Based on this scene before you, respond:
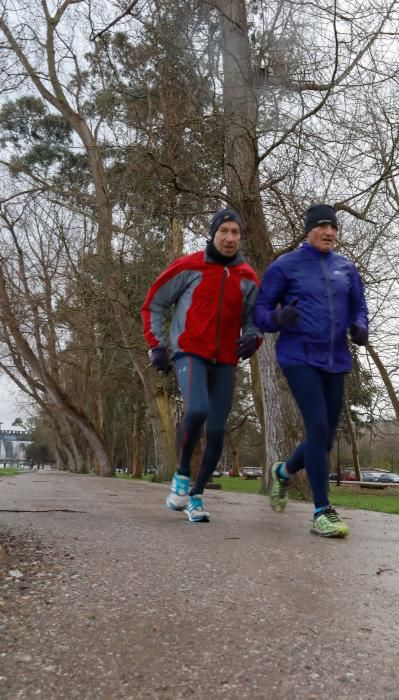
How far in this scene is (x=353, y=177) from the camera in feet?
25.3

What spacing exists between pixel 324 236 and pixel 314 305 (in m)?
0.48

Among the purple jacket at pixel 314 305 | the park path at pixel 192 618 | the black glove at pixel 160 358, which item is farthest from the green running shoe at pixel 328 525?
the black glove at pixel 160 358

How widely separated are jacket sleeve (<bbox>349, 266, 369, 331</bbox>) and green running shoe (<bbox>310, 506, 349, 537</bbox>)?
1.22m

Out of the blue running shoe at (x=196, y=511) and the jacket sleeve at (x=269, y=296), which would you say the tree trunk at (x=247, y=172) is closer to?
the jacket sleeve at (x=269, y=296)

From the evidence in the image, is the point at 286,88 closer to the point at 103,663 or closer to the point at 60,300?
the point at 103,663

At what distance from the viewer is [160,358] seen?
4359mm

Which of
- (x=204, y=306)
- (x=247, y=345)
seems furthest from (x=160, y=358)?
(x=247, y=345)

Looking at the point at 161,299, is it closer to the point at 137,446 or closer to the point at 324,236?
the point at 324,236

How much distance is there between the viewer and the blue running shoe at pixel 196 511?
434 centimetres

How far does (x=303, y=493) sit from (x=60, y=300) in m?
9.40

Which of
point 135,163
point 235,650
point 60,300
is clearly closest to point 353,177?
point 135,163

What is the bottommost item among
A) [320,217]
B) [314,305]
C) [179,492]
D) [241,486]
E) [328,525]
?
[241,486]

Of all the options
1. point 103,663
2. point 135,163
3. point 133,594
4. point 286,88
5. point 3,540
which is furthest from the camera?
point 135,163

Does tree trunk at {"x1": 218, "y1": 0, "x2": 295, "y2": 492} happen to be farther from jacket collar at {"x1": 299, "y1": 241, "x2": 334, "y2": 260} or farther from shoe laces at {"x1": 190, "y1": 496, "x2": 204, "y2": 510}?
shoe laces at {"x1": 190, "y1": 496, "x2": 204, "y2": 510}
